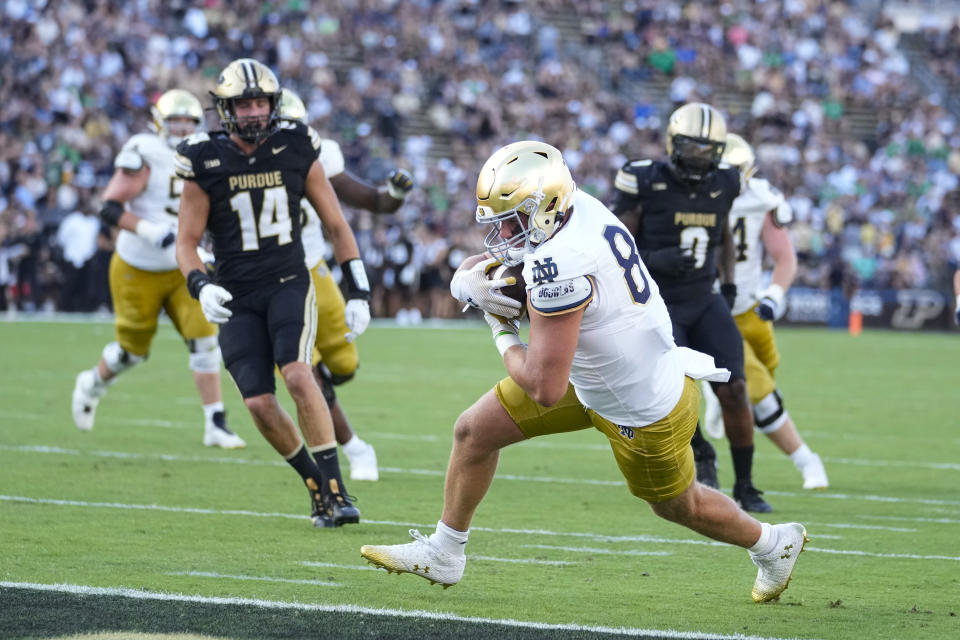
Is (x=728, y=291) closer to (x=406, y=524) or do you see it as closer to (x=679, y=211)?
(x=679, y=211)

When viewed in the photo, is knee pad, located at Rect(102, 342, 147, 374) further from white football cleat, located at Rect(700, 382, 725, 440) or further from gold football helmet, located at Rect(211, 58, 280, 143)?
white football cleat, located at Rect(700, 382, 725, 440)

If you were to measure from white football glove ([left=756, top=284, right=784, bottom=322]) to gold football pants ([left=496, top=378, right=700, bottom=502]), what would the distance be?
9.08 feet

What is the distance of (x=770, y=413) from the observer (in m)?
7.66

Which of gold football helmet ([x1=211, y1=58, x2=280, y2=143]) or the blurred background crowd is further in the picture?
the blurred background crowd

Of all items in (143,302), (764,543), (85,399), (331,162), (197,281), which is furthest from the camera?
(85,399)

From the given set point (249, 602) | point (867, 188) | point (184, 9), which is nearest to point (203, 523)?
point (249, 602)

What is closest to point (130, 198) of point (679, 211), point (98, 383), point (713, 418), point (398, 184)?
point (98, 383)

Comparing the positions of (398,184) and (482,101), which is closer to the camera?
(398,184)

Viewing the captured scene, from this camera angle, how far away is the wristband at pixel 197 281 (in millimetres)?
5934

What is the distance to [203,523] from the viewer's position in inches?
236

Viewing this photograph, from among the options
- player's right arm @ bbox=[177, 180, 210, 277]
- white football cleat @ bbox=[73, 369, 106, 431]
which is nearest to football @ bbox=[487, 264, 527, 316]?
player's right arm @ bbox=[177, 180, 210, 277]

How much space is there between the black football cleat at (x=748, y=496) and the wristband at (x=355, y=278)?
2029 mm

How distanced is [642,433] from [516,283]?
0.62 m

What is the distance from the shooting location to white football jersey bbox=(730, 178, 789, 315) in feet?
25.0
